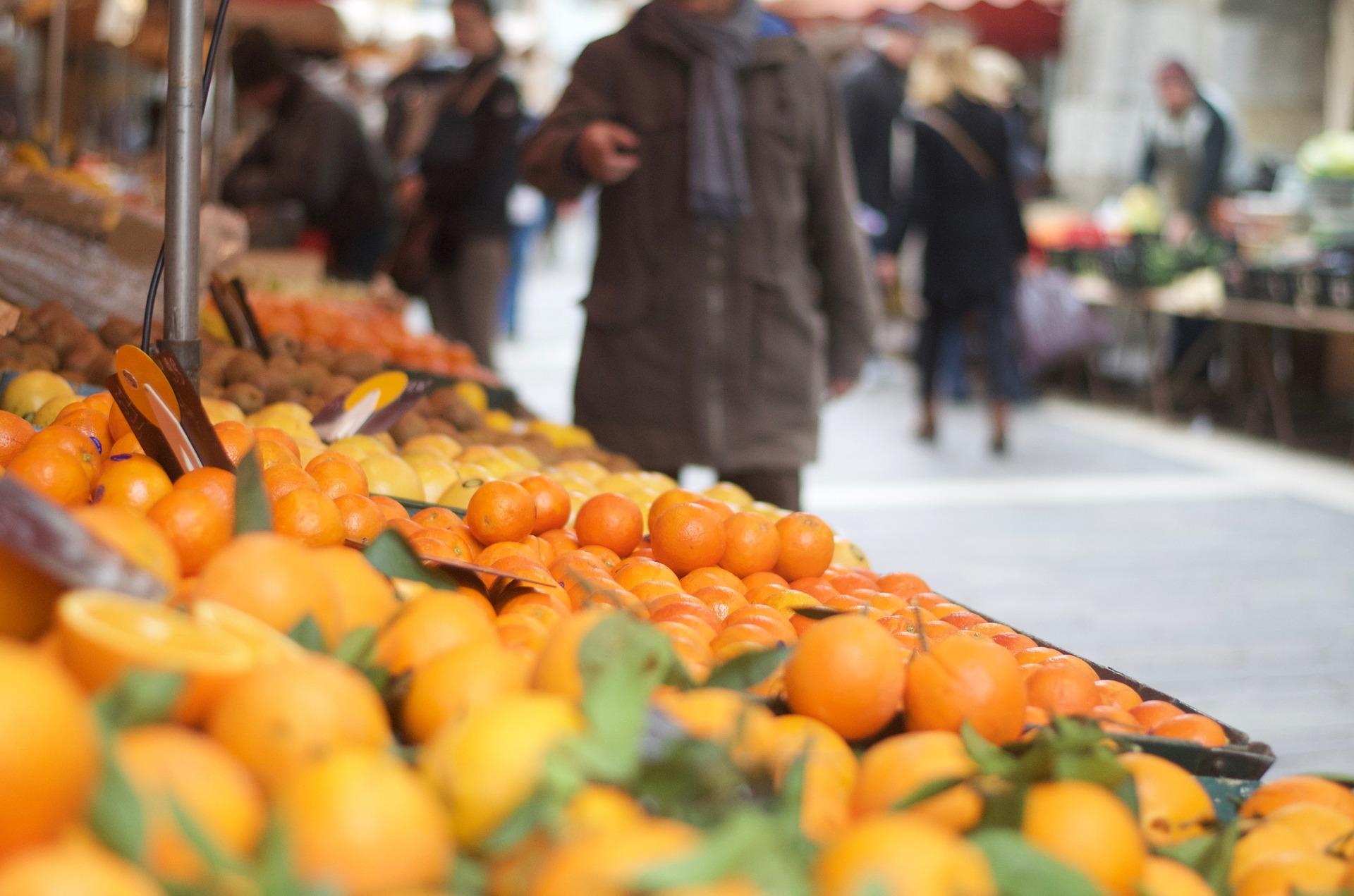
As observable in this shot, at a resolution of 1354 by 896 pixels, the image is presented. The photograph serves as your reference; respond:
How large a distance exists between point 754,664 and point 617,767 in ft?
0.90

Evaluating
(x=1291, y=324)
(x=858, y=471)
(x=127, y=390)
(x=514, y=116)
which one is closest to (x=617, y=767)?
(x=127, y=390)

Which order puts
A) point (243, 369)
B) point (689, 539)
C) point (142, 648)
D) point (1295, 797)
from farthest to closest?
point (243, 369) < point (689, 539) < point (1295, 797) < point (142, 648)

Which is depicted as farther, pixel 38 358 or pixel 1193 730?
pixel 38 358

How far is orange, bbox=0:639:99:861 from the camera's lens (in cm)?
78

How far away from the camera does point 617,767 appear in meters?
0.95

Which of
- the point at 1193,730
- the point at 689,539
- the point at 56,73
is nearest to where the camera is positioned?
the point at 1193,730

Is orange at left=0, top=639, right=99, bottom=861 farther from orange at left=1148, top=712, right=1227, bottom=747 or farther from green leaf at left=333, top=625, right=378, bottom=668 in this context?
orange at left=1148, top=712, right=1227, bottom=747

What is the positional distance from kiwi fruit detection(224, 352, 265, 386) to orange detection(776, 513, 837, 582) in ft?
4.64

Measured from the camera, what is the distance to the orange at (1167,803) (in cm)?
118

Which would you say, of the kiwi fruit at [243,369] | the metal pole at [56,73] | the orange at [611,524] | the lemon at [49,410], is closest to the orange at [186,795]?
the orange at [611,524]

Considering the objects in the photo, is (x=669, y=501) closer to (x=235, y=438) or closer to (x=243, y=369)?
(x=235, y=438)

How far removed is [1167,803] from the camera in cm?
120

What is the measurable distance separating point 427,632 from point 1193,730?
83cm

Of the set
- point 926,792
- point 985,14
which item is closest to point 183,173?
point 926,792
